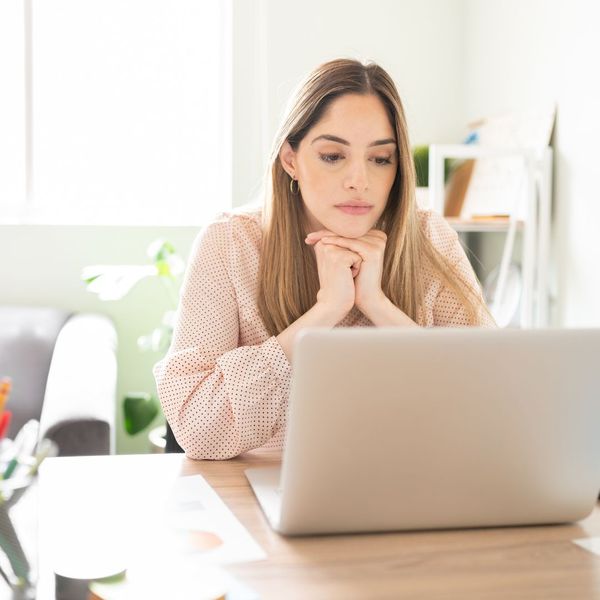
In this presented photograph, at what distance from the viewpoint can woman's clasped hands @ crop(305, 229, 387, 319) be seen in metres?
1.37

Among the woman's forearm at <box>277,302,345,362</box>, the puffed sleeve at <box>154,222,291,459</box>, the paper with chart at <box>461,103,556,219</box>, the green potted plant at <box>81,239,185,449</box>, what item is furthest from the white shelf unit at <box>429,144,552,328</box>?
the puffed sleeve at <box>154,222,291,459</box>

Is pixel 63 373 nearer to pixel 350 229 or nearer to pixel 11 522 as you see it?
pixel 350 229

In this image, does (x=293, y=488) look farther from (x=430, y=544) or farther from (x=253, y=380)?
(x=253, y=380)

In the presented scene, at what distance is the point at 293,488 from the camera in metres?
0.78

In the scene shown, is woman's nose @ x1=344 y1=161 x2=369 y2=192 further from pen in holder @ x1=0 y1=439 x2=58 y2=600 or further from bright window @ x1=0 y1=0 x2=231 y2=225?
bright window @ x1=0 y1=0 x2=231 y2=225

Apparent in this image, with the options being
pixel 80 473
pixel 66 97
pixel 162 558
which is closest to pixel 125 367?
pixel 66 97

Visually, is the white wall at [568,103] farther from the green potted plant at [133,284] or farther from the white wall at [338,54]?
the green potted plant at [133,284]

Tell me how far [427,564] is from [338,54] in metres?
2.61

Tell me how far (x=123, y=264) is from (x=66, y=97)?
2.08 ft

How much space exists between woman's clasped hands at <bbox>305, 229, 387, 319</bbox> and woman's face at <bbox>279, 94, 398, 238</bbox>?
2cm

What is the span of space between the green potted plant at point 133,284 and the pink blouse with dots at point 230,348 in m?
1.13

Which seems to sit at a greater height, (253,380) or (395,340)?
(395,340)

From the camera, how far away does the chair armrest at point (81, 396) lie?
5.66ft

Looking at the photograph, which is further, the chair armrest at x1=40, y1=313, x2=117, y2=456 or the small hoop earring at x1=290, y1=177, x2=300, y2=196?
the chair armrest at x1=40, y1=313, x2=117, y2=456
